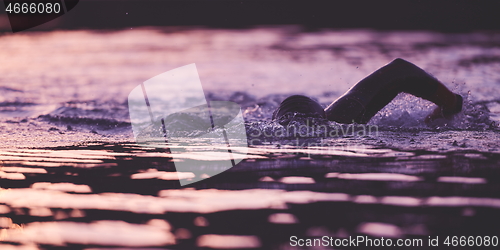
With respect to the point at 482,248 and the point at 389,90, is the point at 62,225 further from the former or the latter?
the point at 389,90

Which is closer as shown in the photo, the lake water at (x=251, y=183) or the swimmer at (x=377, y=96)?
the lake water at (x=251, y=183)

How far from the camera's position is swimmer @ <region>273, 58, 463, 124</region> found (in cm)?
641

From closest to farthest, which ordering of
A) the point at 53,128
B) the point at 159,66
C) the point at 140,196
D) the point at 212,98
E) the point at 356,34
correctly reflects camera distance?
the point at 140,196 → the point at 53,128 → the point at 212,98 → the point at 159,66 → the point at 356,34

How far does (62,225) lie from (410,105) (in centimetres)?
572

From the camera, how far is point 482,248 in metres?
2.61

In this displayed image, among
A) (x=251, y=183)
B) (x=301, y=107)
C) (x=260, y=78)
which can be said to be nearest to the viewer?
(x=251, y=183)

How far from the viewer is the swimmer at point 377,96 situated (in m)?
6.41

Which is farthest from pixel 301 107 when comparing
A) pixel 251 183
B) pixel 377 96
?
pixel 251 183

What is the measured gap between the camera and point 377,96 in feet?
21.3

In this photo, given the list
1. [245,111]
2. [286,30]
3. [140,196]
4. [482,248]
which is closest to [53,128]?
[245,111]

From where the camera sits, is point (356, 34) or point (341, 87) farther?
point (356, 34)

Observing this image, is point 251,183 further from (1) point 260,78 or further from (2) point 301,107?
(1) point 260,78

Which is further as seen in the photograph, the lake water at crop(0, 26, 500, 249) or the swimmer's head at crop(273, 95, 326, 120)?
the swimmer's head at crop(273, 95, 326, 120)

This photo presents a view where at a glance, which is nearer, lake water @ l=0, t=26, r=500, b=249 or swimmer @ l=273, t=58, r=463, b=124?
lake water @ l=0, t=26, r=500, b=249
